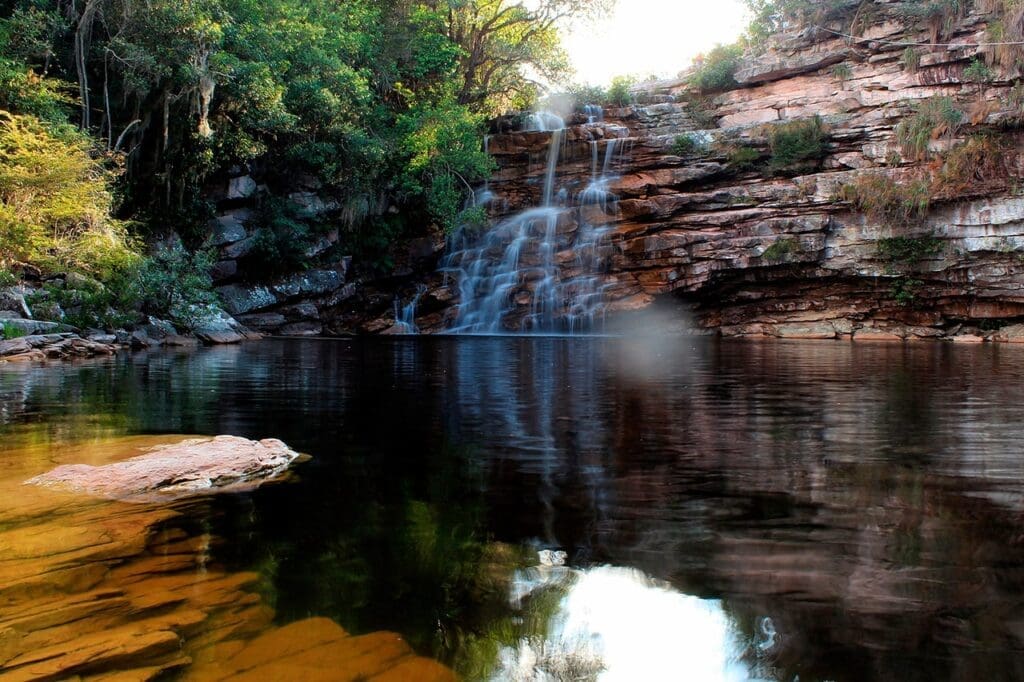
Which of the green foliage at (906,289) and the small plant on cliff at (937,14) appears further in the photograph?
the small plant on cliff at (937,14)

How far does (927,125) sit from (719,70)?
860 centimetres

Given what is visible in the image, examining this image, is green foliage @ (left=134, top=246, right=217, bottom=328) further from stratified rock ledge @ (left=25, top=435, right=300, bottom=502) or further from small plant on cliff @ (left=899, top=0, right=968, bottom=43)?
small plant on cliff @ (left=899, top=0, right=968, bottom=43)

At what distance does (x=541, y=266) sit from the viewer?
23.7 m

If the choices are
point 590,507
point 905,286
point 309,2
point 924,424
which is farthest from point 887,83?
point 590,507

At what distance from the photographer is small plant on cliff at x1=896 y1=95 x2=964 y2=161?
2045 cm

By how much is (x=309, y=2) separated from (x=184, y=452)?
70.4 feet

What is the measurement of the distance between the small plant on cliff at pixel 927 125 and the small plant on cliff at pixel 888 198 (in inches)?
47.9

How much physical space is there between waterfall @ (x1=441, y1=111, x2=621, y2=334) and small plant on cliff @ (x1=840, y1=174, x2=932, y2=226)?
8287 mm

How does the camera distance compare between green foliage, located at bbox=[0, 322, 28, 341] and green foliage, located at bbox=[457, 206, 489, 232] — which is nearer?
green foliage, located at bbox=[0, 322, 28, 341]

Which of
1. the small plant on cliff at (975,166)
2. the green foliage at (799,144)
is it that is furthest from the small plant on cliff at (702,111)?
the small plant on cliff at (975,166)

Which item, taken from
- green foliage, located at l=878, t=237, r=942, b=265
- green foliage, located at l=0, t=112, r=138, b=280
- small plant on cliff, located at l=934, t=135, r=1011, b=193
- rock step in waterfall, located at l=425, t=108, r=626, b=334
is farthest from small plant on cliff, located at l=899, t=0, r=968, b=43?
green foliage, located at l=0, t=112, r=138, b=280

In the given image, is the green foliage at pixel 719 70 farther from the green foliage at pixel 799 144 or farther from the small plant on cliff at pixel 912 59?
the small plant on cliff at pixel 912 59

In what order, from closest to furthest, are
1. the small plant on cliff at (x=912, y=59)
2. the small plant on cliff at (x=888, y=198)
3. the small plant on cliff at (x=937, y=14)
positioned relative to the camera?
the small plant on cliff at (x=888, y=198) → the small plant on cliff at (x=937, y=14) → the small plant on cliff at (x=912, y=59)

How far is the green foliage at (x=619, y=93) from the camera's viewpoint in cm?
2741
